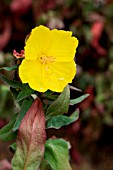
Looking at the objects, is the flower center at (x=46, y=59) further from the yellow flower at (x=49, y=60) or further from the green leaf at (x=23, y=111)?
the green leaf at (x=23, y=111)

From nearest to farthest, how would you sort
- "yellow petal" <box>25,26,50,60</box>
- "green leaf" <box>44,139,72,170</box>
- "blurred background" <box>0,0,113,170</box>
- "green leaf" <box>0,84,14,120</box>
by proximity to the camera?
1. "yellow petal" <box>25,26,50,60</box>
2. "green leaf" <box>44,139,72,170</box>
3. "green leaf" <box>0,84,14,120</box>
4. "blurred background" <box>0,0,113,170</box>

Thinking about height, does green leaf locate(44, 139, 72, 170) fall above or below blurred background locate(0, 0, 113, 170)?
above

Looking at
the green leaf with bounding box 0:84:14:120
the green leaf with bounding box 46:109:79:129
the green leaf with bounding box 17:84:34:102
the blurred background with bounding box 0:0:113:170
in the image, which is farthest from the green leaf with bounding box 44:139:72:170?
the blurred background with bounding box 0:0:113:170

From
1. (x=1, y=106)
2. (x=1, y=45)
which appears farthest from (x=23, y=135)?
(x=1, y=45)

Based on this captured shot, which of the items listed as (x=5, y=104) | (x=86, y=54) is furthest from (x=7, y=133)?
(x=86, y=54)

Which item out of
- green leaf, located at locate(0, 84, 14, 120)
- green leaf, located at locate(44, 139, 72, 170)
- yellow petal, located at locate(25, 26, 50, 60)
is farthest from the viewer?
green leaf, located at locate(0, 84, 14, 120)

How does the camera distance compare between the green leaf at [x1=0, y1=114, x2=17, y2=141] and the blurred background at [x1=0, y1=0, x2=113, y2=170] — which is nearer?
the green leaf at [x1=0, y1=114, x2=17, y2=141]

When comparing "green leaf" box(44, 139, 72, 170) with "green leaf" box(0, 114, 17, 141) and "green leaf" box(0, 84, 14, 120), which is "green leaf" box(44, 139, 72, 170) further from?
"green leaf" box(0, 84, 14, 120)

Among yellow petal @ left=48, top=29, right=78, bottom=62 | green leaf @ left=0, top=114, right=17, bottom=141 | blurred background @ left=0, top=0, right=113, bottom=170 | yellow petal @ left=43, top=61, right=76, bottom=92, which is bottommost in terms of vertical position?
blurred background @ left=0, top=0, right=113, bottom=170
